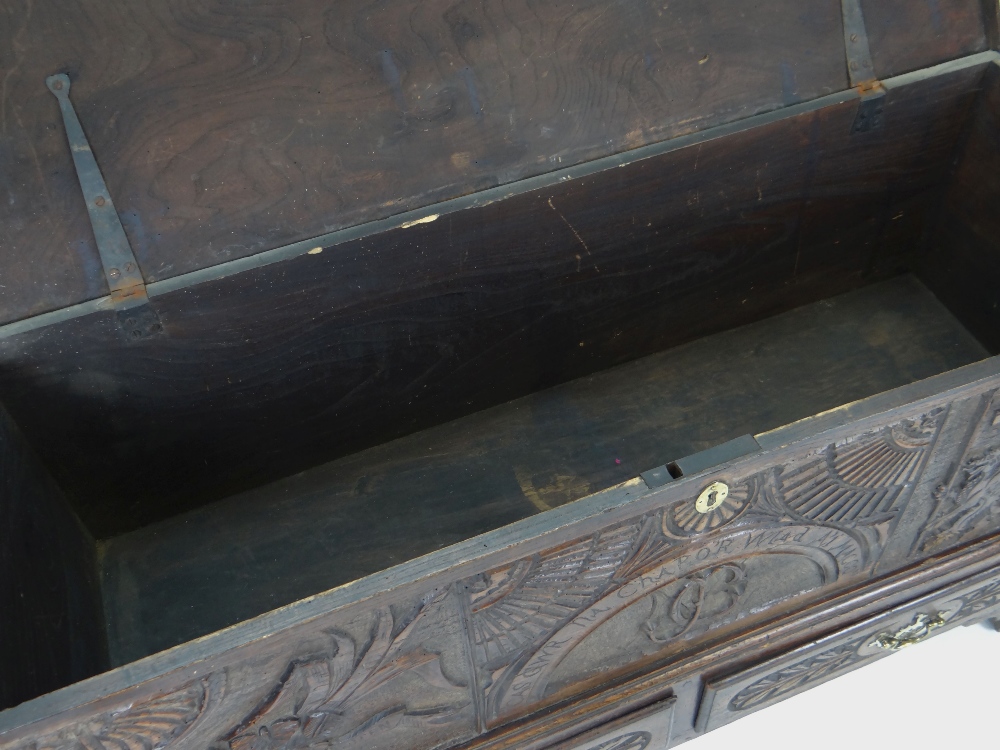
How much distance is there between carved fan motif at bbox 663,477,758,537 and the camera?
1.46 m

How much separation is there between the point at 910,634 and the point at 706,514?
2.60 feet

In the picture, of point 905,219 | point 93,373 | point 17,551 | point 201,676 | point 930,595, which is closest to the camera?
point 201,676

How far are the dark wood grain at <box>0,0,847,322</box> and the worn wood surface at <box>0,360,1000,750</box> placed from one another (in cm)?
72

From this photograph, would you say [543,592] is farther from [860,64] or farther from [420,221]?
A: [860,64]

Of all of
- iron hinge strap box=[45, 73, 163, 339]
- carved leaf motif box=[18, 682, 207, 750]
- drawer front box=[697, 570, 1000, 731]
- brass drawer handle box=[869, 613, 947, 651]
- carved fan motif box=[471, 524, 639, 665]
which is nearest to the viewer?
carved leaf motif box=[18, 682, 207, 750]

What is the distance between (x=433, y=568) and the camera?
135 centimetres

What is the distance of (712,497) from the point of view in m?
1.46

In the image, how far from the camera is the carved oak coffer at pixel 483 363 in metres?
1.47

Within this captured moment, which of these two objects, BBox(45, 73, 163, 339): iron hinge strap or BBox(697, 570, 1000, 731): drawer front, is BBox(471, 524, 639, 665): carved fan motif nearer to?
BBox(697, 570, 1000, 731): drawer front

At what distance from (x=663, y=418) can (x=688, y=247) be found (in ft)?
1.17

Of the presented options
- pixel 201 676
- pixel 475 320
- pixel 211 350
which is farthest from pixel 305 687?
pixel 475 320

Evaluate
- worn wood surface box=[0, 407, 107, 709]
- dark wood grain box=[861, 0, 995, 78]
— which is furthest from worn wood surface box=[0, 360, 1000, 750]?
dark wood grain box=[861, 0, 995, 78]

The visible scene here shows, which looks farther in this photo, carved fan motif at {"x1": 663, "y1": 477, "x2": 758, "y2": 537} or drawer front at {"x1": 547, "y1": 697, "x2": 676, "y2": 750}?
drawer front at {"x1": 547, "y1": 697, "x2": 676, "y2": 750}

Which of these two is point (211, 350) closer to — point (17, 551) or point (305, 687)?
point (17, 551)
